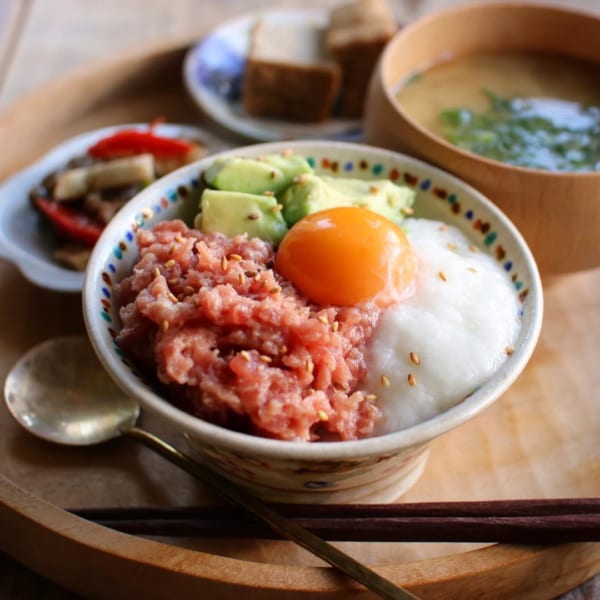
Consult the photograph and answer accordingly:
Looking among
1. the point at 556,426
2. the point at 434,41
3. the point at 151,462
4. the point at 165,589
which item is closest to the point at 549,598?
the point at 556,426

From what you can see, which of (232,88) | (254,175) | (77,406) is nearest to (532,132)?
(254,175)

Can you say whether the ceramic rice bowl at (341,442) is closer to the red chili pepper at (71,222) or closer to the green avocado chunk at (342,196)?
the green avocado chunk at (342,196)

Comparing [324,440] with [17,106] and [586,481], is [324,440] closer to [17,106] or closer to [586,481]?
[586,481]

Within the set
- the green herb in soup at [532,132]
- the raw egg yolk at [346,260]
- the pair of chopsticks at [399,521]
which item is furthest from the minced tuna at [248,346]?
the green herb in soup at [532,132]

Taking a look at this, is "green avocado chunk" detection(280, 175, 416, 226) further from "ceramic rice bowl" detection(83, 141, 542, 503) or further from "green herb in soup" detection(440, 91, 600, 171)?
"green herb in soup" detection(440, 91, 600, 171)

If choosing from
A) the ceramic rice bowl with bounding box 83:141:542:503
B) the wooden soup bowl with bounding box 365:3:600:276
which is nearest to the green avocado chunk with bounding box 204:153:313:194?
the ceramic rice bowl with bounding box 83:141:542:503

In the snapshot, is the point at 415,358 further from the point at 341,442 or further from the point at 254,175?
the point at 254,175
